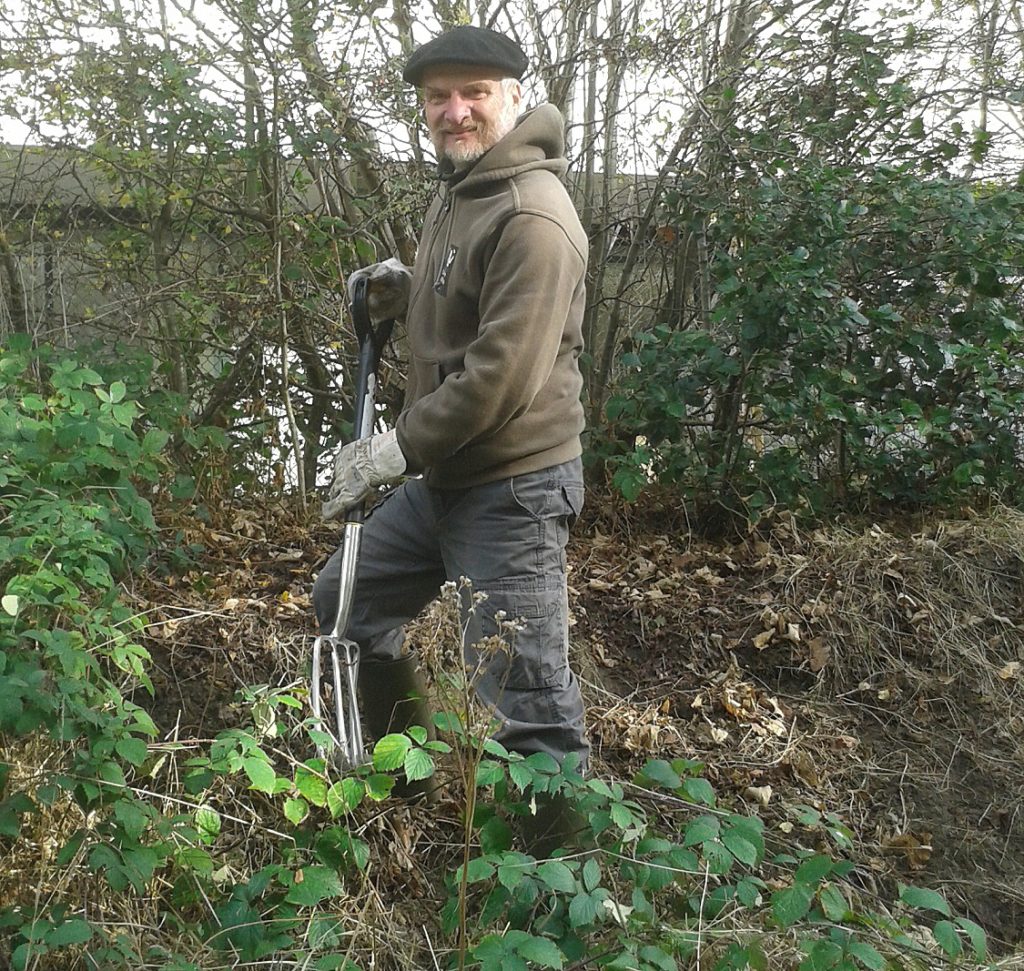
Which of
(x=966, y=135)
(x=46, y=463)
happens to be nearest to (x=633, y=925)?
(x=46, y=463)

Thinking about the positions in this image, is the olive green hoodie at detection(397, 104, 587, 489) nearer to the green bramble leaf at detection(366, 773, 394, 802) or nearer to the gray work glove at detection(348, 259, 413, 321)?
the gray work glove at detection(348, 259, 413, 321)

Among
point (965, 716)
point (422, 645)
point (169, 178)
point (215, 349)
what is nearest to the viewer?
point (422, 645)

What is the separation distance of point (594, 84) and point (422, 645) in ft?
11.6

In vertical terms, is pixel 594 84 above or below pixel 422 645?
above

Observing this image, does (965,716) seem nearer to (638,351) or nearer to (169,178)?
(638,351)

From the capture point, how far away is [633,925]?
8.80ft

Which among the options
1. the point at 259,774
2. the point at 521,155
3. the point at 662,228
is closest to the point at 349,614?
the point at 259,774

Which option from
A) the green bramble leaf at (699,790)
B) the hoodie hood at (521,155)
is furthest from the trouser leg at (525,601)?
the hoodie hood at (521,155)

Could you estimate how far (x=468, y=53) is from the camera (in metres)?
3.09

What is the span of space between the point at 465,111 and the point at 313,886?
207cm

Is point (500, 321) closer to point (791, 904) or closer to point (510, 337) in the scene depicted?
point (510, 337)

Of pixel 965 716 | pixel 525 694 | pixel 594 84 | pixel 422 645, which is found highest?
pixel 594 84

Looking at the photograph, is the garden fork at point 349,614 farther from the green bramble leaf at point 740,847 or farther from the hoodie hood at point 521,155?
the green bramble leaf at point 740,847

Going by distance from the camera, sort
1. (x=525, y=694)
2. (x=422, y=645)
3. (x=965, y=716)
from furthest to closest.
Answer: (x=965, y=716), (x=422, y=645), (x=525, y=694)
